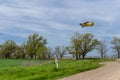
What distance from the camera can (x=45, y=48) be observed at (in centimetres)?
9612

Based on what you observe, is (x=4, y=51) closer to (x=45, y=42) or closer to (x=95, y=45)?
(x=45, y=42)

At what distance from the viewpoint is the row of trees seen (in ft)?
292

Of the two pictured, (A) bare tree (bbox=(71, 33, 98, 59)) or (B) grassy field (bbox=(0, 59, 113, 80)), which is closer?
(B) grassy field (bbox=(0, 59, 113, 80))

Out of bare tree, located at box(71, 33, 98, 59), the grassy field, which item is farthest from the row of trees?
the grassy field

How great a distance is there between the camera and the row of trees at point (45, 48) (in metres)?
89.1

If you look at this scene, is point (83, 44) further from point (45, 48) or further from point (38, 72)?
point (38, 72)

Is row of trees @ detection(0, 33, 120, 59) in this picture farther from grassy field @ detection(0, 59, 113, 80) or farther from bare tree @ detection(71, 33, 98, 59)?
grassy field @ detection(0, 59, 113, 80)

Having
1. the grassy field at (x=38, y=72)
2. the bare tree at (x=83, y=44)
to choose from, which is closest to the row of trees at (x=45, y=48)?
the bare tree at (x=83, y=44)

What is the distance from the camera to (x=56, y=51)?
322 feet

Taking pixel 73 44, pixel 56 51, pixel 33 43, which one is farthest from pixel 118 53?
pixel 33 43

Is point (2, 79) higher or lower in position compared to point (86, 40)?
lower

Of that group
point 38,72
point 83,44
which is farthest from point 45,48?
point 38,72

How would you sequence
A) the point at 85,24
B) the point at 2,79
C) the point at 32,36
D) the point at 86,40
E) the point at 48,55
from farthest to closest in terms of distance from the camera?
the point at 32,36
the point at 48,55
the point at 86,40
the point at 85,24
the point at 2,79

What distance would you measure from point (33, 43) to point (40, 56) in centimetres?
665
